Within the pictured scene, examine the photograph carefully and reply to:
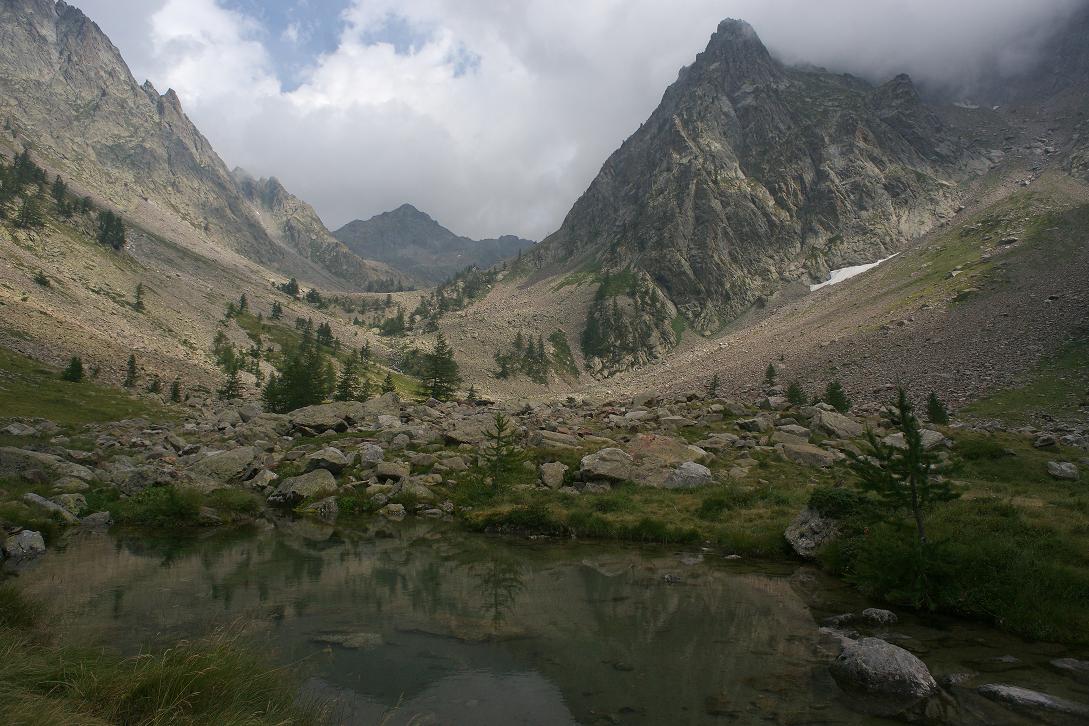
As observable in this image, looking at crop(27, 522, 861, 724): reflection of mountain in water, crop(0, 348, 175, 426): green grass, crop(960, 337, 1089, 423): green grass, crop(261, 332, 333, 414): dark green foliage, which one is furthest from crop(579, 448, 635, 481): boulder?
crop(261, 332, 333, 414): dark green foliage

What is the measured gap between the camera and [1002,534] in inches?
660

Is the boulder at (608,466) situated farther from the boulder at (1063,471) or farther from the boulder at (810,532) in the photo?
the boulder at (1063,471)

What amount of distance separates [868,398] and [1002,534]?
54214 millimetres

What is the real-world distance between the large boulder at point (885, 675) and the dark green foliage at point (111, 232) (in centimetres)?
20672

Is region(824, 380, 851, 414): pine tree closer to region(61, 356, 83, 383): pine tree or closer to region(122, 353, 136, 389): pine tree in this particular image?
region(61, 356, 83, 383): pine tree

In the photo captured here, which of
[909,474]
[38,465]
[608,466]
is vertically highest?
[38,465]

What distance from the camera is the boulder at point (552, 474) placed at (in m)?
33.3

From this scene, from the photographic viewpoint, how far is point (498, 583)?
1889 centimetres

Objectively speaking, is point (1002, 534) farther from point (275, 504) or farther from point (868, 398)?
point (868, 398)

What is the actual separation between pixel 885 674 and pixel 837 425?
3586 cm

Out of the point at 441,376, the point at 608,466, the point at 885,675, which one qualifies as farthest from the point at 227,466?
the point at 441,376

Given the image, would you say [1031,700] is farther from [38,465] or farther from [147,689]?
[38,465]

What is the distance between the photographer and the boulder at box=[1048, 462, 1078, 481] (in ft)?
87.7

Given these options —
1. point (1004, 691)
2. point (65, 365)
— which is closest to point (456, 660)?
point (1004, 691)
